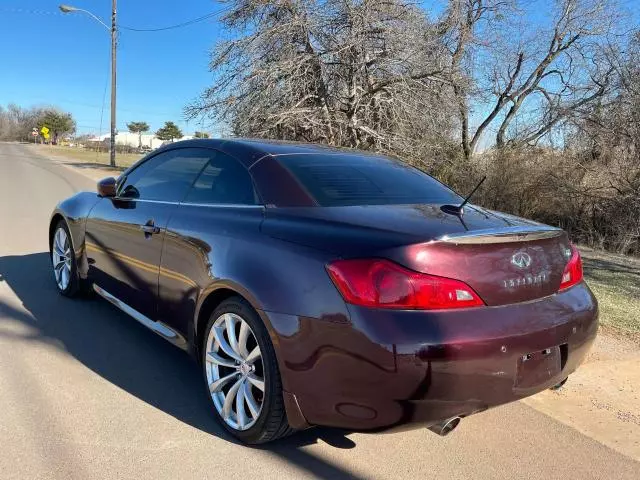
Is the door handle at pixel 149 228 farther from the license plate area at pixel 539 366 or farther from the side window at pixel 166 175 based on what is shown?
the license plate area at pixel 539 366

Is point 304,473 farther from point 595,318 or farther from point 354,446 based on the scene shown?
point 595,318

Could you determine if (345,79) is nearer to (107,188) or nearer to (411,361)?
(107,188)

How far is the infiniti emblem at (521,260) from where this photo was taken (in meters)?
2.66

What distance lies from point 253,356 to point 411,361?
0.96 metres

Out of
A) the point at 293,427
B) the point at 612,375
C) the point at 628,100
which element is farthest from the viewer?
the point at 628,100

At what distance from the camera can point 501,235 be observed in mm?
2672

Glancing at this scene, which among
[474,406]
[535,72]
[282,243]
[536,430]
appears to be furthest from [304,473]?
[535,72]

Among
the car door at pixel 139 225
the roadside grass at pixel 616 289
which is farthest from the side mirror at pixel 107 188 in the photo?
the roadside grass at pixel 616 289

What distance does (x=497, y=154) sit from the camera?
14305 mm

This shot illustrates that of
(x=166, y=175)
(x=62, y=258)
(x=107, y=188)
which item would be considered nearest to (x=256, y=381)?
(x=166, y=175)

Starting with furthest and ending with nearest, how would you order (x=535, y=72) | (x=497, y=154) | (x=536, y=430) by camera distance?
(x=535, y=72), (x=497, y=154), (x=536, y=430)

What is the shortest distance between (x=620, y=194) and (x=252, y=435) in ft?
36.5

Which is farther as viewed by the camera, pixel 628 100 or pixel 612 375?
pixel 628 100

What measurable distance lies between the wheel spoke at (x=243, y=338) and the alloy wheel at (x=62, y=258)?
10.2 ft
